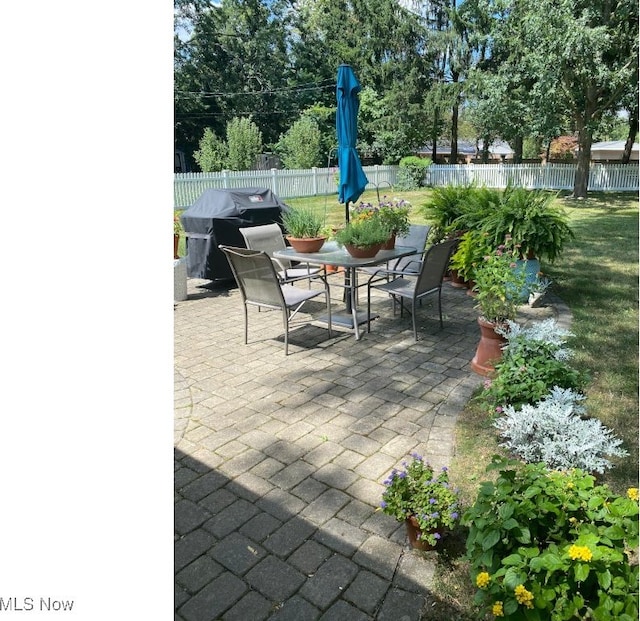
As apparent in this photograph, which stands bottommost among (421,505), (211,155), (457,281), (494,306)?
(421,505)

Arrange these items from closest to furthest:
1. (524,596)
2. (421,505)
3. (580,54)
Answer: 1. (524,596)
2. (421,505)
3. (580,54)

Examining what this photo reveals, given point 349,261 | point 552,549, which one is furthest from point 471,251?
point 552,549

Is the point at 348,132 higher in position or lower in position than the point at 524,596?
higher

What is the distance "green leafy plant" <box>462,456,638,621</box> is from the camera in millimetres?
1483

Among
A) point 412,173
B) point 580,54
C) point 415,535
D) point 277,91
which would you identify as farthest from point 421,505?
point 277,91

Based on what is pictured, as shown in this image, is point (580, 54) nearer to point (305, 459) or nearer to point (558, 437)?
point (558, 437)

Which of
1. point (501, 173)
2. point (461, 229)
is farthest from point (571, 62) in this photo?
point (461, 229)

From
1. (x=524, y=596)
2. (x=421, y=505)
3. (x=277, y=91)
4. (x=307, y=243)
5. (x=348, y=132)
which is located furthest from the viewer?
(x=277, y=91)

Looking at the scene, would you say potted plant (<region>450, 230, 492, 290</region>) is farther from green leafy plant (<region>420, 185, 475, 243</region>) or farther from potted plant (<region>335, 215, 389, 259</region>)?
potted plant (<region>335, 215, 389, 259</region>)

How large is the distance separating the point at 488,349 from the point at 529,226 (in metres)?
2.32

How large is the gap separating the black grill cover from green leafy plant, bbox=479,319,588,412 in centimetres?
417

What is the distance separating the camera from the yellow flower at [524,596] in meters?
1.48

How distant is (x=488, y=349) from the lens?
3934mm

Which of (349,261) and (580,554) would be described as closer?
(580,554)
